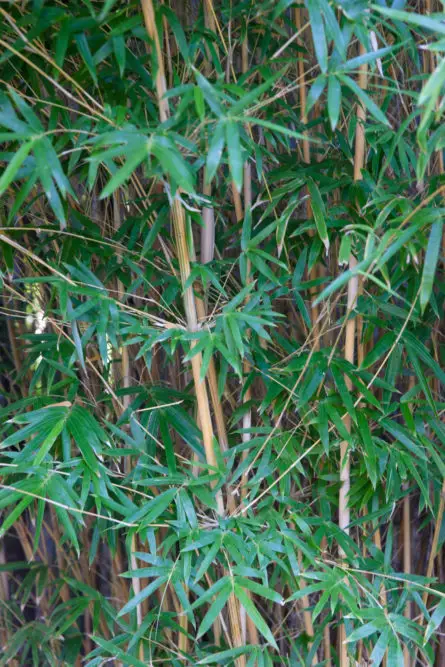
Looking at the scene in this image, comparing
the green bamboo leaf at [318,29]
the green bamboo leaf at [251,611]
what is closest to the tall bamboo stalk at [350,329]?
the green bamboo leaf at [251,611]

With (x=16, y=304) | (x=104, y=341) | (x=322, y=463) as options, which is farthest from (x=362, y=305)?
(x=16, y=304)

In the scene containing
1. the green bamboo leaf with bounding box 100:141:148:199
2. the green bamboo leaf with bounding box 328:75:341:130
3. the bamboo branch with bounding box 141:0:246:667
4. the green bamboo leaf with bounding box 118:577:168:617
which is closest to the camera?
the green bamboo leaf with bounding box 100:141:148:199

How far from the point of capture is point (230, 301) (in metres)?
1.30

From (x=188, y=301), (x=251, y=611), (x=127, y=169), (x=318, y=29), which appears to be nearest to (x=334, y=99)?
(x=318, y=29)

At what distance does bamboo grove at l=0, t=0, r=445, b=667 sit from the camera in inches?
43.9

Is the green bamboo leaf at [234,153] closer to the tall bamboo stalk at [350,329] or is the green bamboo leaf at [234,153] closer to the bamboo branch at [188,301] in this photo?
the bamboo branch at [188,301]

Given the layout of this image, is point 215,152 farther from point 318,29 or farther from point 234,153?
point 318,29

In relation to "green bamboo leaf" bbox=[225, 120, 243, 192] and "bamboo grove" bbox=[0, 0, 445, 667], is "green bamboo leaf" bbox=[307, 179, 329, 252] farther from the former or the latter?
"green bamboo leaf" bbox=[225, 120, 243, 192]

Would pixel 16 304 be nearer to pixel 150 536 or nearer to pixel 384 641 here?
pixel 150 536

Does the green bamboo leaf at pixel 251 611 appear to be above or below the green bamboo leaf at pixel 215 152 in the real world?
below

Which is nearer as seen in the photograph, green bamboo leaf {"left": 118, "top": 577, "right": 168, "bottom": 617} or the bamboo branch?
the bamboo branch

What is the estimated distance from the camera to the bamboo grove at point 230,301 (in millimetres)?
1115

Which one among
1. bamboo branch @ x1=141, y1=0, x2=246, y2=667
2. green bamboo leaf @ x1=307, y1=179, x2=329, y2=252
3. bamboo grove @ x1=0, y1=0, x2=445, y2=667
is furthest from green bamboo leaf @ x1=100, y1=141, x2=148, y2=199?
green bamboo leaf @ x1=307, y1=179, x2=329, y2=252

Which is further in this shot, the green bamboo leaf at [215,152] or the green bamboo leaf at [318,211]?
the green bamboo leaf at [318,211]
